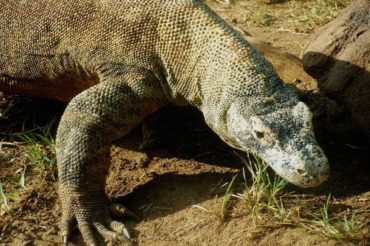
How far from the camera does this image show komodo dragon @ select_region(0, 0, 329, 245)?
4598 millimetres

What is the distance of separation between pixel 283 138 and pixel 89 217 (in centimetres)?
174

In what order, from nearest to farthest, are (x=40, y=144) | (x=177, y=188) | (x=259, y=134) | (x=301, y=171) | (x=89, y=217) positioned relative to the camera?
(x=301, y=171)
(x=259, y=134)
(x=89, y=217)
(x=177, y=188)
(x=40, y=144)

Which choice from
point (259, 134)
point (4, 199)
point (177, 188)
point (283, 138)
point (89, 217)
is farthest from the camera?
point (177, 188)

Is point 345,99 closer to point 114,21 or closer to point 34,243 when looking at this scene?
point 114,21

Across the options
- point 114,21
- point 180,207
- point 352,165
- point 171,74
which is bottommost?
point 180,207

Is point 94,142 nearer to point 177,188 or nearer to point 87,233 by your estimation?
point 87,233

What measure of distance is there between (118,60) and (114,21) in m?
0.38

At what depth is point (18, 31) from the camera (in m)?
5.82

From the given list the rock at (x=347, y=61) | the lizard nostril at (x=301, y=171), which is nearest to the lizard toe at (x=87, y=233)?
the lizard nostril at (x=301, y=171)

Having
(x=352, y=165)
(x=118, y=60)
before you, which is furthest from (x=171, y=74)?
(x=352, y=165)

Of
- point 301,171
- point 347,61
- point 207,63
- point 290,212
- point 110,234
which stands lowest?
point 110,234

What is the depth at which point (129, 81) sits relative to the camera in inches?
207

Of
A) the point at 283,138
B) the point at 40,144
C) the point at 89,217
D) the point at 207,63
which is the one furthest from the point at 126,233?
the point at 40,144

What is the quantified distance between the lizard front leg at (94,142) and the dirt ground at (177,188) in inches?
7.4
